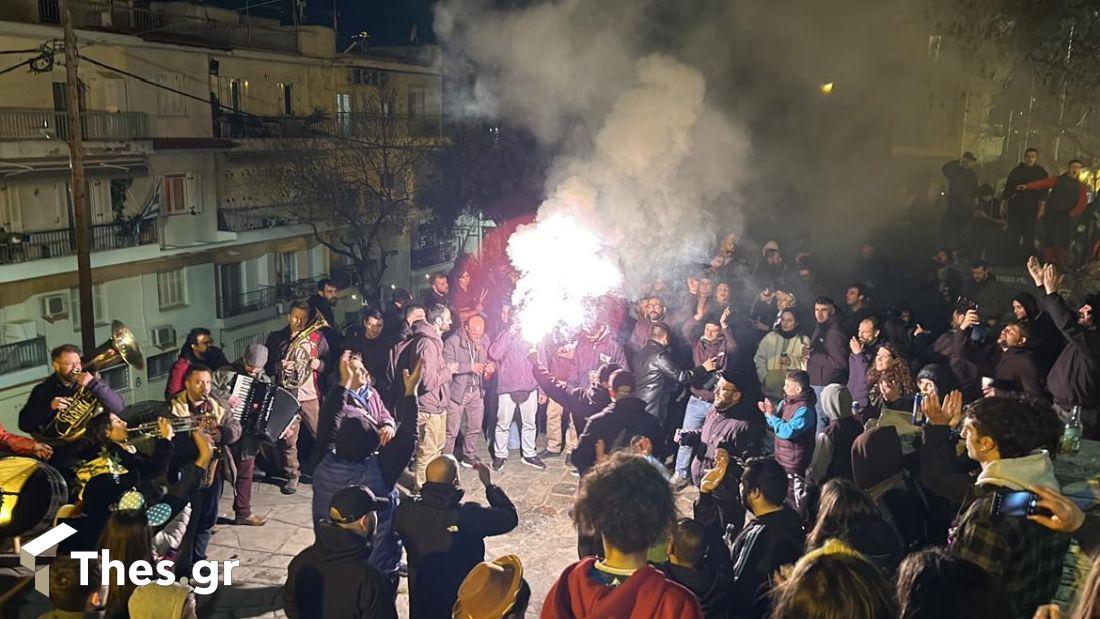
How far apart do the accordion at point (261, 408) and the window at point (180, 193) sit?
1533 cm

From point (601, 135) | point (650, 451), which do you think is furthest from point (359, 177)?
point (650, 451)

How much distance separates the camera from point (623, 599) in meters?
3.62

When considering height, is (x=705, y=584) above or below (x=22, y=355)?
above

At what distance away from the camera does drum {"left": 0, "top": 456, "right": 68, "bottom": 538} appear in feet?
19.9

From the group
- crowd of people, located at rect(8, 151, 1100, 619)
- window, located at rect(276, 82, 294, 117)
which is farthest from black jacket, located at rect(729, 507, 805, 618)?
window, located at rect(276, 82, 294, 117)

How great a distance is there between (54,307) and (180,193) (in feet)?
15.4

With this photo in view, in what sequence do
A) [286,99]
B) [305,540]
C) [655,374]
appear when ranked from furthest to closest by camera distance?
[286,99], [655,374], [305,540]

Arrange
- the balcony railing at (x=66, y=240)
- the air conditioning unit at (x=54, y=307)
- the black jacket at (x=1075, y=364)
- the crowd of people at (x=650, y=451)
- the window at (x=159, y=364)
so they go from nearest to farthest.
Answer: the crowd of people at (x=650, y=451) → the black jacket at (x=1075, y=364) → the balcony railing at (x=66, y=240) → the air conditioning unit at (x=54, y=307) → the window at (x=159, y=364)

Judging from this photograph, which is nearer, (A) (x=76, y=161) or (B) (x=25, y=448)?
(B) (x=25, y=448)

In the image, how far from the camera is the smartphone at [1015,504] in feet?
13.9

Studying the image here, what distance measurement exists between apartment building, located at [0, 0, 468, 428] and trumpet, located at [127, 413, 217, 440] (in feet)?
41.2

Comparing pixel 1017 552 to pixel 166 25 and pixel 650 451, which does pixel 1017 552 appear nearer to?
pixel 650 451

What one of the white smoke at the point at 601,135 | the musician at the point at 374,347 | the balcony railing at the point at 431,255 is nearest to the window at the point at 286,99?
the balcony railing at the point at 431,255

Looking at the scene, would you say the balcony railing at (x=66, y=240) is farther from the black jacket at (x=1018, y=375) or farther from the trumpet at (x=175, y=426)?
the black jacket at (x=1018, y=375)
